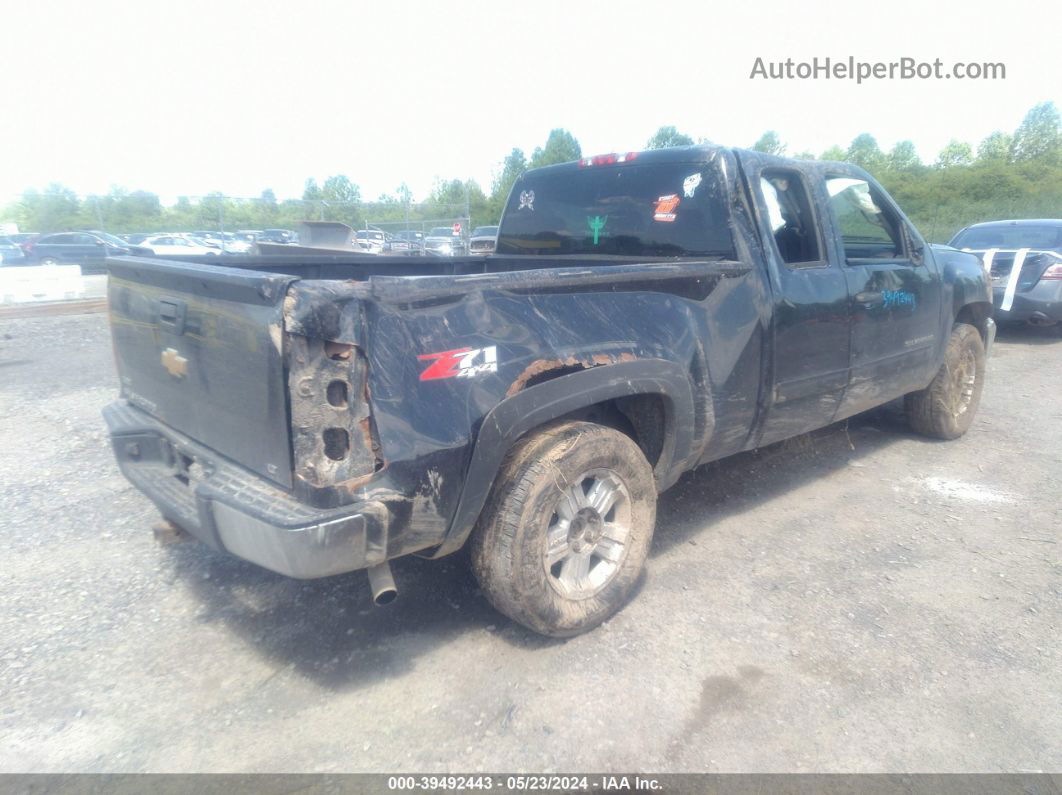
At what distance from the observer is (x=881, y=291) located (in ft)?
13.9

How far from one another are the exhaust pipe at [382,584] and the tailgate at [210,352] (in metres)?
0.43

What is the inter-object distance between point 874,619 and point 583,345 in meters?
1.78

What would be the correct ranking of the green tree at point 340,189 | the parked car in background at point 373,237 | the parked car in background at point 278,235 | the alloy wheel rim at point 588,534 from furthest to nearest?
the green tree at point 340,189 < the parked car in background at point 373,237 < the parked car in background at point 278,235 < the alloy wheel rim at point 588,534

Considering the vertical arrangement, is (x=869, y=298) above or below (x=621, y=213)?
below

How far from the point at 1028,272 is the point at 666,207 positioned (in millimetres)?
7575

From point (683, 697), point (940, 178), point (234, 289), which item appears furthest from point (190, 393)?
point (940, 178)

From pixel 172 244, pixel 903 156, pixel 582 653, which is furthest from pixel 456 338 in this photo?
pixel 903 156

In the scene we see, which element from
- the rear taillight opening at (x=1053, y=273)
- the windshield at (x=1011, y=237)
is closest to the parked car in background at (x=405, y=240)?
the windshield at (x=1011, y=237)

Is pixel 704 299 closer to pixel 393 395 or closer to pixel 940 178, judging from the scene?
pixel 393 395

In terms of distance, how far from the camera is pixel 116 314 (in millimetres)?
3277

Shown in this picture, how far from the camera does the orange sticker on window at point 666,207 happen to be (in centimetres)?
375

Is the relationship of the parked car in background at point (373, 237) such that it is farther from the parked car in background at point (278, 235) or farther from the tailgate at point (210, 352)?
the tailgate at point (210, 352)

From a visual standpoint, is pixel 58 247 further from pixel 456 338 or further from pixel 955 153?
pixel 955 153

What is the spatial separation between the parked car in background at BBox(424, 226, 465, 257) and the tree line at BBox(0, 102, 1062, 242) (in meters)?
0.63
